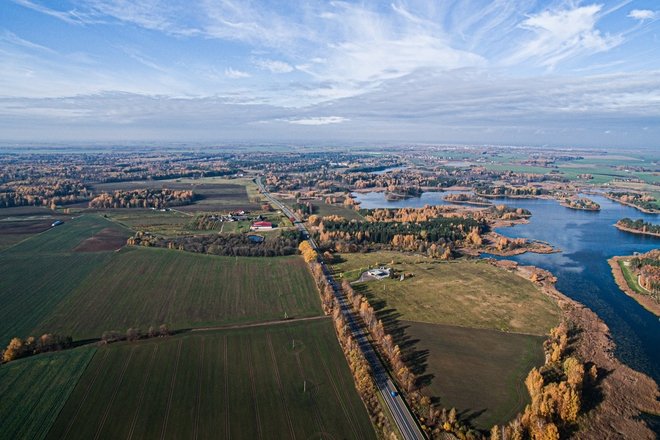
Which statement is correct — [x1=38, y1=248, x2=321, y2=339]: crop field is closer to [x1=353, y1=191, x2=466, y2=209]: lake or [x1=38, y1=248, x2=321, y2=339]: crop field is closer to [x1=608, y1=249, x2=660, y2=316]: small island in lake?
[x1=608, y1=249, x2=660, y2=316]: small island in lake

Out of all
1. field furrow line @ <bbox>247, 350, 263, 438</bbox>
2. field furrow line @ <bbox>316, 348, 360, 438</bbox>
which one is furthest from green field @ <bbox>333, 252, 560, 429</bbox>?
field furrow line @ <bbox>247, 350, 263, 438</bbox>

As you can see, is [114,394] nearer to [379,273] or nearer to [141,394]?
[141,394]

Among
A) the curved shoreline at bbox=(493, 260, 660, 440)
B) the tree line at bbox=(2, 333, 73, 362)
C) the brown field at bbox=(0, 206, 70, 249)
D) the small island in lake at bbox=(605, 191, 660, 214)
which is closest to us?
the curved shoreline at bbox=(493, 260, 660, 440)

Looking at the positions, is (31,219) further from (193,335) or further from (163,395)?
(163,395)

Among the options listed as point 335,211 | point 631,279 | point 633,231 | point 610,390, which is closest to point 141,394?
point 610,390

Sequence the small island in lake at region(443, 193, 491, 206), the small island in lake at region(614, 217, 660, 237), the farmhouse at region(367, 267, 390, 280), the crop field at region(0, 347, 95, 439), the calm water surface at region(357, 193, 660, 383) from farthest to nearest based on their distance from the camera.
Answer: the small island in lake at region(443, 193, 491, 206) → the small island in lake at region(614, 217, 660, 237) → the farmhouse at region(367, 267, 390, 280) → the calm water surface at region(357, 193, 660, 383) → the crop field at region(0, 347, 95, 439)
